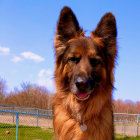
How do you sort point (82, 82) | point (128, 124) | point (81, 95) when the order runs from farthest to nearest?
point (128, 124) < point (81, 95) < point (82, 82)

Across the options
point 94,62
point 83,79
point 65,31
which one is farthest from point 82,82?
point 65,31

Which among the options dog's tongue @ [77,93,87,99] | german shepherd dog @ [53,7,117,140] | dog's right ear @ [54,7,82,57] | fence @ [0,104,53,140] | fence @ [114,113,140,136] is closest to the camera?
german shepherd dog @ [53,7,117,140]

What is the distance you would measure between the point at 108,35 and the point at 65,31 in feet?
3.22

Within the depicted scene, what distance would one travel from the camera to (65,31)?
14.5ft

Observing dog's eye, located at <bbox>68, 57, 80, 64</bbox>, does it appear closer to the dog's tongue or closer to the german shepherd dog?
the german shepherd dog

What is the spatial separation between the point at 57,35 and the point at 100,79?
140cm

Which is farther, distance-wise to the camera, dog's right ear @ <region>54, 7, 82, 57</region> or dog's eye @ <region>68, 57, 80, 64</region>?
dog's right ear @ <region>54, 7, 82, 57</region>

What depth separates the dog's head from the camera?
3809 mm

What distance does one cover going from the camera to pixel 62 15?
13.9 ft

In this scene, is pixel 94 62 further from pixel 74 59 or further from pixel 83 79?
pixel 83 79

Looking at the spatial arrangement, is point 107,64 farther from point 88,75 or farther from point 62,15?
point 62,15

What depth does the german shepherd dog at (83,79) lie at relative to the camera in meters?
3.77

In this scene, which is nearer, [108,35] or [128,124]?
[108,35]

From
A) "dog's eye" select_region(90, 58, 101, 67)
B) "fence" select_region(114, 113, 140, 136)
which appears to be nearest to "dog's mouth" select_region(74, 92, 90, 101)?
"dog's eye" select_region(90, 58, 101, 67)
